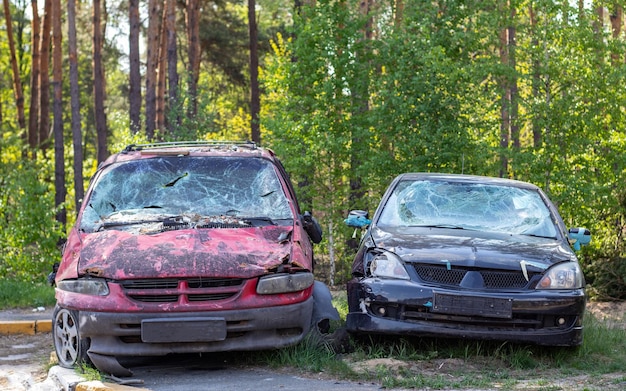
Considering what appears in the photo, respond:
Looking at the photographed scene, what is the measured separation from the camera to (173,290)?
6.80 metres

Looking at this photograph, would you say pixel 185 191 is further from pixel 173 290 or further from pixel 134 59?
pixel 134 59

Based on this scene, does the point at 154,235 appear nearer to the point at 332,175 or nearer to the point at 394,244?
the point at 394,244

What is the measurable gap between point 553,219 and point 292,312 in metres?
3.02

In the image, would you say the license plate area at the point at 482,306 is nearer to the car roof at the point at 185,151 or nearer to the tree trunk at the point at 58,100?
the car roof at the point at 185,151

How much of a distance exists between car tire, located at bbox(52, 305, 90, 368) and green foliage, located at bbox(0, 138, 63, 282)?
40.2ft

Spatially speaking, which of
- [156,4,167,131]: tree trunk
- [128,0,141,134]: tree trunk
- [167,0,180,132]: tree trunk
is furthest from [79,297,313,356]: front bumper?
[156,4,167,131]: tree trunk

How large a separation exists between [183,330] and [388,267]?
188 centimetres

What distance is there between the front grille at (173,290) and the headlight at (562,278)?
2573 millimetres

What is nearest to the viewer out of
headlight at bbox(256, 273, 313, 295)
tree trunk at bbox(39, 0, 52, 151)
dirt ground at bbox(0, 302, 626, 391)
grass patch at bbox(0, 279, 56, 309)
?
dirt ground at bbox(0, 302, 626, 391)

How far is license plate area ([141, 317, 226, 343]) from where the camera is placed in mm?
6703

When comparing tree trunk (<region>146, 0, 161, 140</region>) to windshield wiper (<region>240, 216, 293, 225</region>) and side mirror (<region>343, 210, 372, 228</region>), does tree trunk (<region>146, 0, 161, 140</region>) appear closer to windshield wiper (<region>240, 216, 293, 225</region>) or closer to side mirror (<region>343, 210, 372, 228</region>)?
side mirror (<region>343, 210, 372, 228</region>)

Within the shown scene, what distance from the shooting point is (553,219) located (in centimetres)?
869

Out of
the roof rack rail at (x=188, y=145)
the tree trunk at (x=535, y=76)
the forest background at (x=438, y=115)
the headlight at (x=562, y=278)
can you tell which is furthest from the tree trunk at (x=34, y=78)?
the headlight at (x=562, y=278)

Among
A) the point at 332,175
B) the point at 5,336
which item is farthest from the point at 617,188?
the point at 5,336
